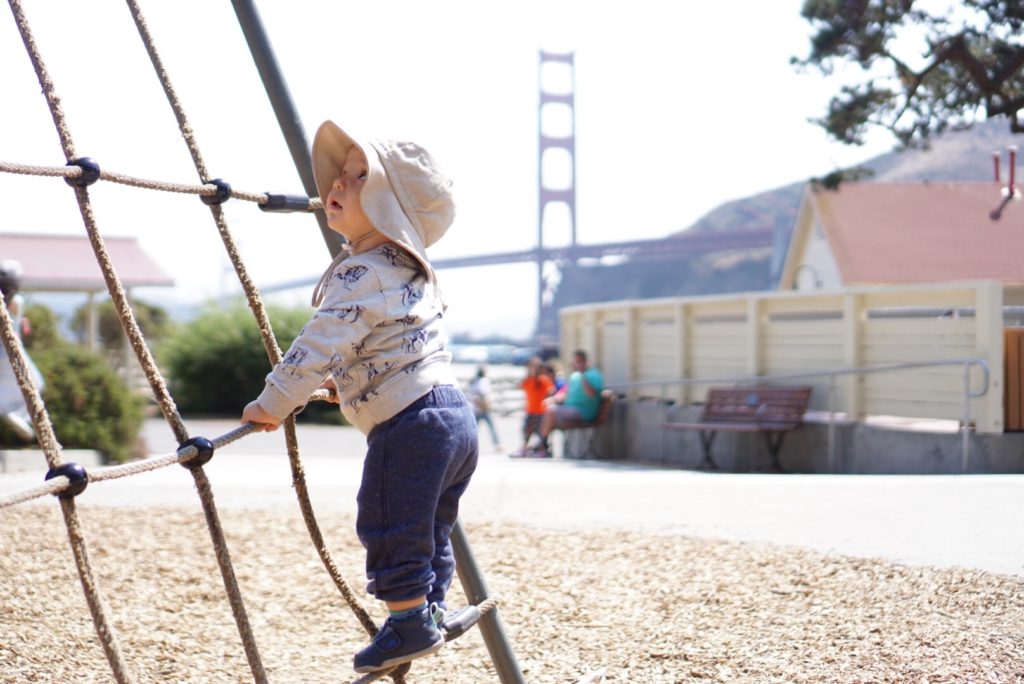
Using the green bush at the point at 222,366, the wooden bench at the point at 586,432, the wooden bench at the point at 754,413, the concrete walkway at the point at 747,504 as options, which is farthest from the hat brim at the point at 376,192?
the green bush at the point at 222,366

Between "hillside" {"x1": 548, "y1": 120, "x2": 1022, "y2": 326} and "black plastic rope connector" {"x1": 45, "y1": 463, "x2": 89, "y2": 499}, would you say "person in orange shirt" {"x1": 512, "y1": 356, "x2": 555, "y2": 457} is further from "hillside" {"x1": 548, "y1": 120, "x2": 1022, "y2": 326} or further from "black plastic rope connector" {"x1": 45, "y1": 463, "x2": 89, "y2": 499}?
"hillside" {"x1": 548, "y1": 120, "x2": 1022, "y2": 326}

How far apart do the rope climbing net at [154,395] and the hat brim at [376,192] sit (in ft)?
1.24

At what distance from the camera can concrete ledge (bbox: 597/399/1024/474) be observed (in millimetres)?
8562

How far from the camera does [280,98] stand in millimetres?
3209

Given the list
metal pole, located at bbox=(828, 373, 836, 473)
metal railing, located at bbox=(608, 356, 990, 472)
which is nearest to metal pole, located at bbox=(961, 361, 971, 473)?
metal railing, located at bbox=(608, 356, 990, 472)

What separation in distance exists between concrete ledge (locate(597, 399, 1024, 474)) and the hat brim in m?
6.77

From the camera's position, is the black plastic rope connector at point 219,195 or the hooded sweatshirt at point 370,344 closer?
the hooded sweatshirt at point 370,344

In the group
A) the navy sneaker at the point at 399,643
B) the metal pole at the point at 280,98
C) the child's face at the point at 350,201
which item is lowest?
the navy sneaker at the point at 399,643

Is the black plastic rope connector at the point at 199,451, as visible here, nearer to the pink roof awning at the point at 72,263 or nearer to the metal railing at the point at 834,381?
the metal railing at the point at 834,381

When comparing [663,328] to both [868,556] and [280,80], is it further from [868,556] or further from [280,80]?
[280,80]

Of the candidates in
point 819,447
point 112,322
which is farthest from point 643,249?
point 819,447

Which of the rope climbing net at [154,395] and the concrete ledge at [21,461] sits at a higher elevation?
the rope climbing net at [154,395]

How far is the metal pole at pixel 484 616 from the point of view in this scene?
3039mm

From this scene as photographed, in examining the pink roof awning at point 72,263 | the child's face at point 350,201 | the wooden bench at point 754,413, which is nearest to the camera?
the child's face at point 350,201
